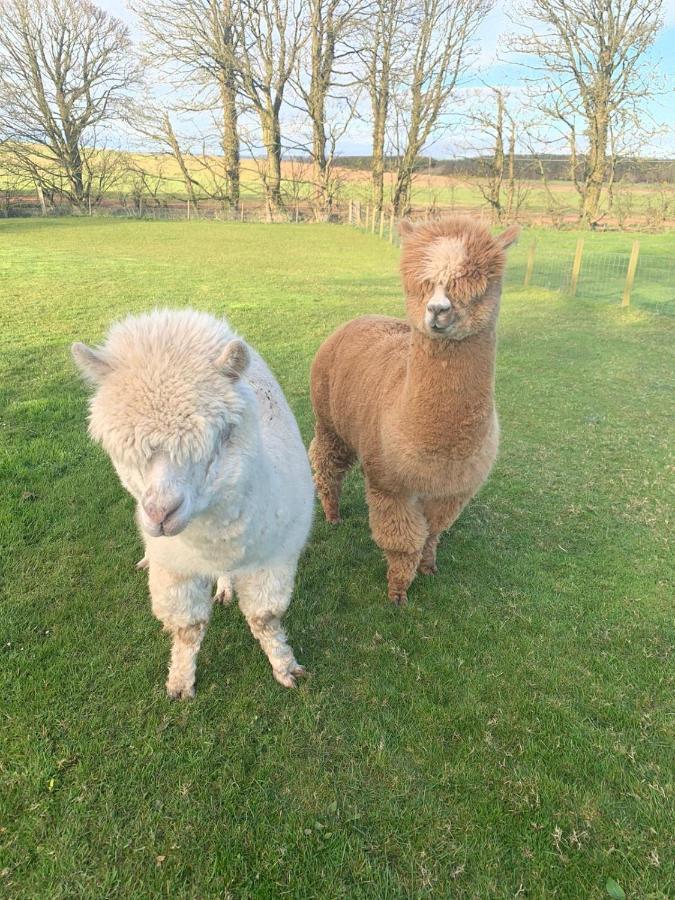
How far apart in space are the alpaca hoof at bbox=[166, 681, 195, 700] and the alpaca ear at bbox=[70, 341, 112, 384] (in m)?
1.60

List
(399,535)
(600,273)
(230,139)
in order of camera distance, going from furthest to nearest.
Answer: (230,139) → (600,273) → (399,535)

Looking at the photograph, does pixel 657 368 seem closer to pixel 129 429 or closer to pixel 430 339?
pixel 430 339

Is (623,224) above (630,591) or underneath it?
above

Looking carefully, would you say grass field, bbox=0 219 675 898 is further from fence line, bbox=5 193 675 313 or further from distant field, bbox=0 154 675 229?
distant field, bbox=0 154 675 229

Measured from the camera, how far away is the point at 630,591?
3.37 meters

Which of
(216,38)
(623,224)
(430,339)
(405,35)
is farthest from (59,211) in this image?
(430,339)

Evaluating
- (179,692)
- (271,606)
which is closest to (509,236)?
(271,606)

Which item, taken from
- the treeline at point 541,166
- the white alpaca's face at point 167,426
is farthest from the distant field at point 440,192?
the white alpaca's face at point 167,426

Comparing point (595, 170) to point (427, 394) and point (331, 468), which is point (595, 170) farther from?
point (427, 394)

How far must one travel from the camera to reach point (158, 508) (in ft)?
4.93

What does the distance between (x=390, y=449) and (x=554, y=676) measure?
4.69 ft

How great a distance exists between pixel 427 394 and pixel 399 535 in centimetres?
94

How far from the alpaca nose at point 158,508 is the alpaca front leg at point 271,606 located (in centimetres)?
91

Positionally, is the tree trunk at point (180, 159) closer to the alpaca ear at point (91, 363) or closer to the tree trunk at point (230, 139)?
the tree trunk at point (230, 139)
